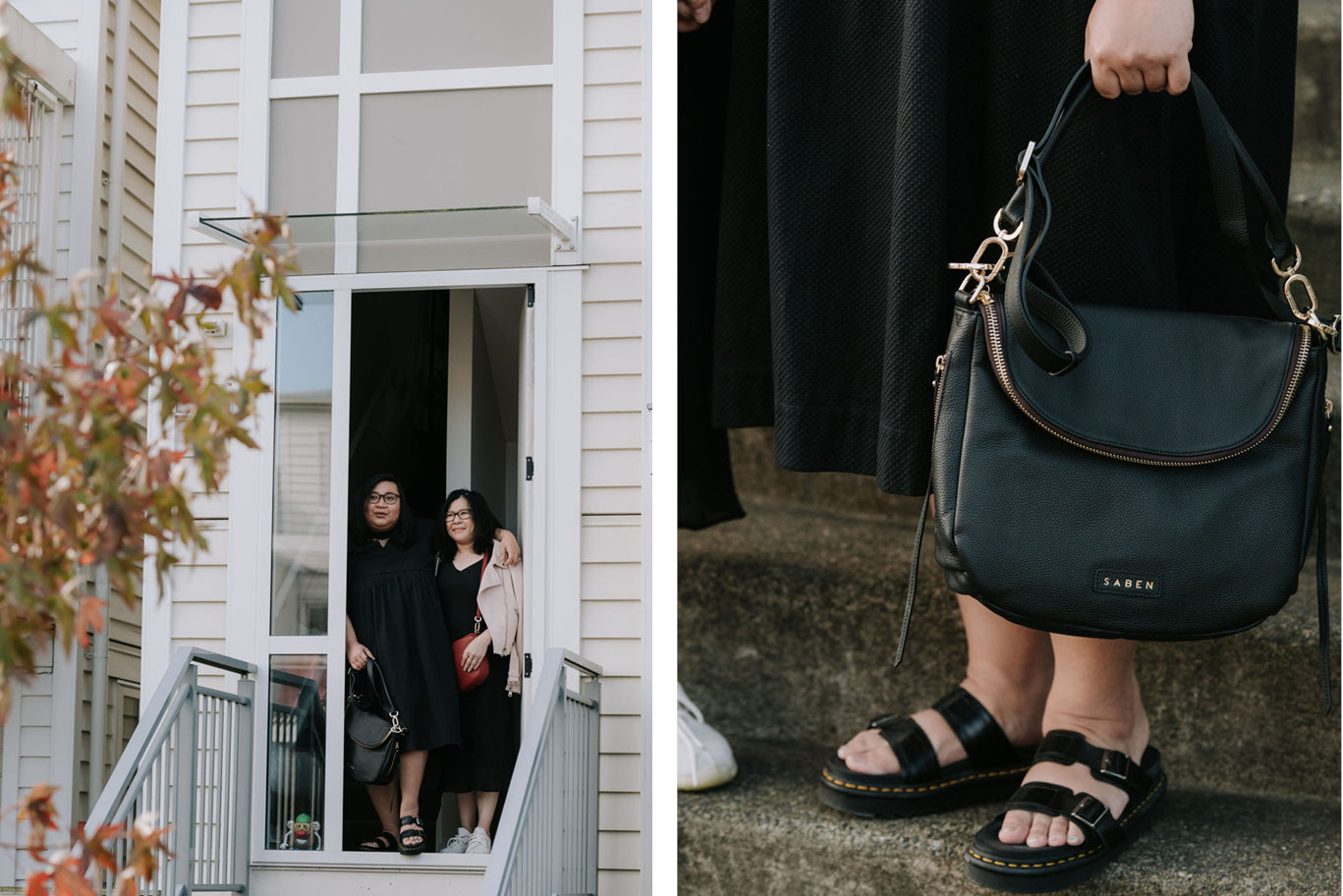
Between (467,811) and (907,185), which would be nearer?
(907,185)

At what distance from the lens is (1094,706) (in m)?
1.48

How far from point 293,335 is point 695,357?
5.50 feet

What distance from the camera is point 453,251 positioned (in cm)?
312

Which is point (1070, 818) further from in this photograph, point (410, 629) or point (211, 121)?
point (211, 121)

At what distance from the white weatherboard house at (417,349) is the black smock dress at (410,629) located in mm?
72

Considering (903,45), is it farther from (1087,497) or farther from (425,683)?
(425,683)

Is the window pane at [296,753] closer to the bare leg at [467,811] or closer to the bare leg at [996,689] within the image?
the bare leg at [467,811]

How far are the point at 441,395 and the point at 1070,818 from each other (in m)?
2.13

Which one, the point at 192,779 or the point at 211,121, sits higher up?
the point at 211,121

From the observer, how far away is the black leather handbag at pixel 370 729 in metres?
3.03

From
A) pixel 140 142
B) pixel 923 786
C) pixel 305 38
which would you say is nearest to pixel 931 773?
pixel 923 786

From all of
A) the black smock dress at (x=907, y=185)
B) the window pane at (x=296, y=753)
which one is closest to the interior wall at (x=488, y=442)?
the window pane at (x=296, y=753)

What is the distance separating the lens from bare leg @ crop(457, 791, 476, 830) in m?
3.06

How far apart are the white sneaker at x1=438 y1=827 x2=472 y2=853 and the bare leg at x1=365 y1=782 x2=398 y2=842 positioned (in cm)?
15
